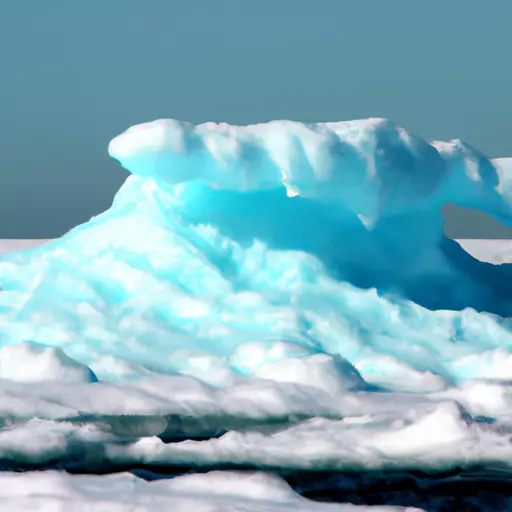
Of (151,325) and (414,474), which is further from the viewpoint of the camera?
(151,325)

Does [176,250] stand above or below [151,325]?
above

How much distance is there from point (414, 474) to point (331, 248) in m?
3.62

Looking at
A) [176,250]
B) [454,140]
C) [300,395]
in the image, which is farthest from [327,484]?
[454,140]

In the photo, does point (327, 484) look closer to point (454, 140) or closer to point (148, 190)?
point (148, 190)

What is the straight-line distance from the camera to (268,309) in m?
7.89

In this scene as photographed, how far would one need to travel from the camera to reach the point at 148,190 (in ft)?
29.3

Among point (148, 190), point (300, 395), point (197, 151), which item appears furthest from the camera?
point (148, 190)

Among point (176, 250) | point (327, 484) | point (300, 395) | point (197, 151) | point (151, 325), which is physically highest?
point (197, 151)

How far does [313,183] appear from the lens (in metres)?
7.93

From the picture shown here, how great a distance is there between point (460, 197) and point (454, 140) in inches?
24.2

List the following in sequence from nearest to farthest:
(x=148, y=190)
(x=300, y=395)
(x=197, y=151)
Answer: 1. (x=300, y=395)
2. (x=197, y=151)
3. (x=148, y=190)

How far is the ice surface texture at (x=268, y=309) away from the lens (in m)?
5.88

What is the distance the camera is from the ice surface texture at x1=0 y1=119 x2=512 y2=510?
231 inches

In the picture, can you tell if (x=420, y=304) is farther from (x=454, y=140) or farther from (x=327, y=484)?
(x=327, y=484)
